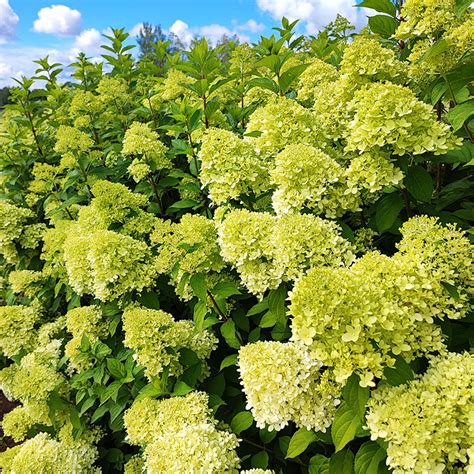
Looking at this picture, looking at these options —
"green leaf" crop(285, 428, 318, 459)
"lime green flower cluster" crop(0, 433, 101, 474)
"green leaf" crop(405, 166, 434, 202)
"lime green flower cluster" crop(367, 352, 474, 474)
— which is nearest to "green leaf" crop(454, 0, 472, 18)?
"green leaf" crop(405, 166, 434, 202)

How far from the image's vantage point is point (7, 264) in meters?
5.16

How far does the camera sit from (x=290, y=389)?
1.71 meters

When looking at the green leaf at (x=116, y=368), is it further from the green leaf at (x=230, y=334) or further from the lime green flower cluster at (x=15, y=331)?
the lime green flower cluster at (x=15, y=331)

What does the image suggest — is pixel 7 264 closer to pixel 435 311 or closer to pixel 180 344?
pixel 180 344

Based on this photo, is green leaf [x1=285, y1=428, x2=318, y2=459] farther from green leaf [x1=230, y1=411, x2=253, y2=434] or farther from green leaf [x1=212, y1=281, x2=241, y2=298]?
green leaf [x1=212, y1=281, x2=241, y2=298]

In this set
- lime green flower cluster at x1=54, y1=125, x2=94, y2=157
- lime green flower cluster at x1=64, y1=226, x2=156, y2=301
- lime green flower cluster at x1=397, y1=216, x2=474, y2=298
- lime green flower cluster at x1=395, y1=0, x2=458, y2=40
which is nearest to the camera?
lime green flower cluster at x1=397, y1=216, x2=474, y2=298

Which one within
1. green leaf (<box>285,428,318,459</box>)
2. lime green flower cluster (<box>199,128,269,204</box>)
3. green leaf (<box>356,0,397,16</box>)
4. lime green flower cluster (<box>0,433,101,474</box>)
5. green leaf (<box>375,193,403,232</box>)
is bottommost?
lime green flower cluster (<box>0,433,101,474</box>)

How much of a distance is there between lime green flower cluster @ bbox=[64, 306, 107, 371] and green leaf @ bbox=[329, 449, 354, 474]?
1915 mm

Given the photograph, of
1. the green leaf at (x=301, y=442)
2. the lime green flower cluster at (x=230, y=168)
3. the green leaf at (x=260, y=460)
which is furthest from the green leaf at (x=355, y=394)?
the lime green flower cluster at (x=230, y=168)

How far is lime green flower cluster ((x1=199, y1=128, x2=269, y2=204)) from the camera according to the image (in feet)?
7.29

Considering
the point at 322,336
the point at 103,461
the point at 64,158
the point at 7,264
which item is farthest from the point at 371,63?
the point at 7,264

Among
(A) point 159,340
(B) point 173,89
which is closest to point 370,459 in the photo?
(A) point 159,340

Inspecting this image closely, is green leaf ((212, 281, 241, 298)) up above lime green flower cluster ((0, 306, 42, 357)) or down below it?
above

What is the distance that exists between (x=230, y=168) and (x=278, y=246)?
0.61m
